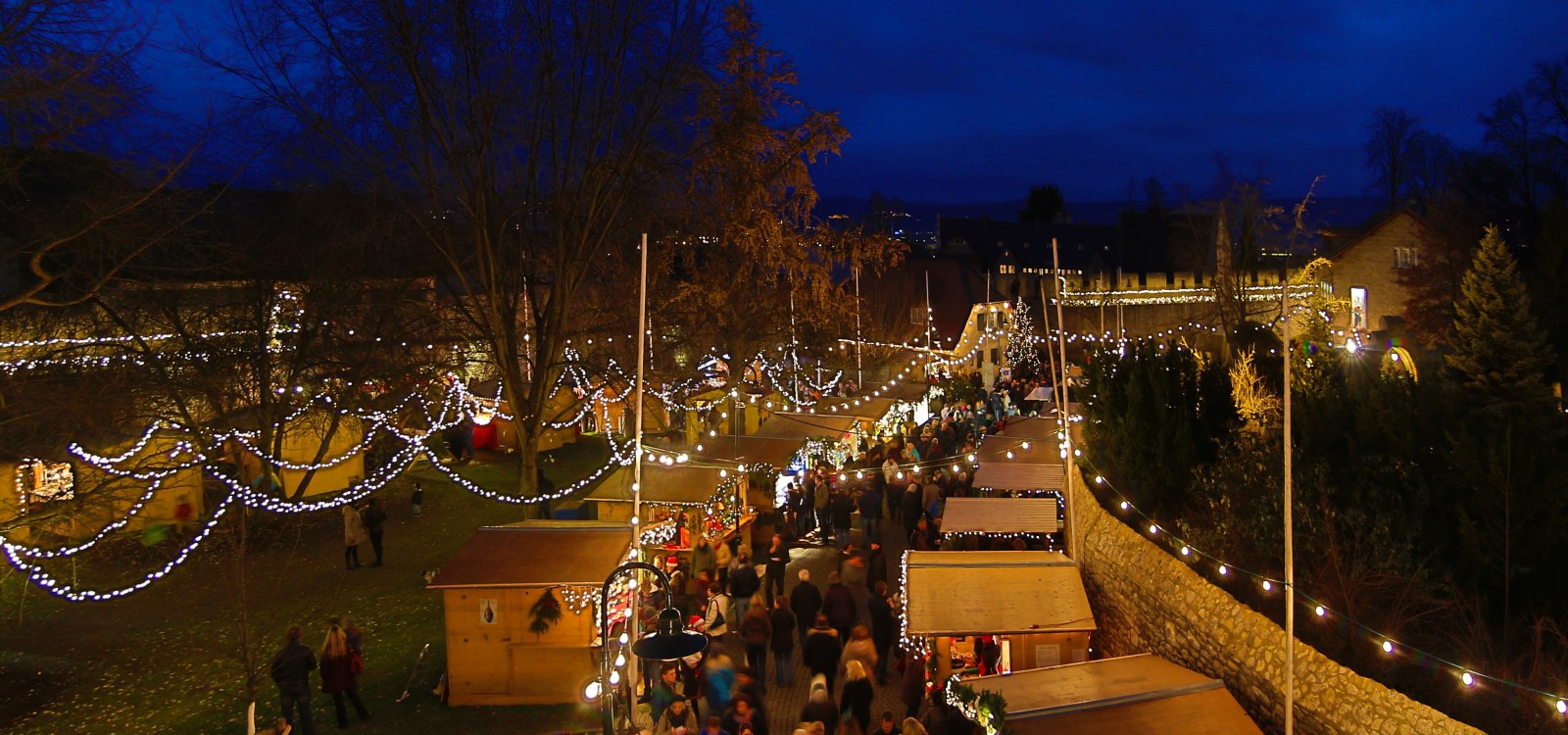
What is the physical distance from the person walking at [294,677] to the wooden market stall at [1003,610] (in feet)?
18.2

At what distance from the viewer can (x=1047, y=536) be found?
15.1 metres

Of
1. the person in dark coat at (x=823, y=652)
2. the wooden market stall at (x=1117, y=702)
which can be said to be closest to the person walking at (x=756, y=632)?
the person in dark coat at (x=823, y=652)

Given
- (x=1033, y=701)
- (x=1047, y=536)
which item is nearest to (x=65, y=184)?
(x=1033, y=701)

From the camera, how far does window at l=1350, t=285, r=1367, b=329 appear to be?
102 ft

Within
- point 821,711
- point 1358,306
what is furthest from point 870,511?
point 1358,306

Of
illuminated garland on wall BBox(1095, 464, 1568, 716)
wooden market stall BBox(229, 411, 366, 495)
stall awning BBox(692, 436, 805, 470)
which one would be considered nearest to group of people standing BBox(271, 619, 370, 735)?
stall awning BBox(692, 436, 805, 470)

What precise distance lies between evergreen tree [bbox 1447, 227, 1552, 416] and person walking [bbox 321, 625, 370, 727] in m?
10.8

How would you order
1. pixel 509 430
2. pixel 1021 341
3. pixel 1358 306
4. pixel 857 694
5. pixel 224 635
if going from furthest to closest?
pixel 1021 341 < pixel 1358 306 < pixel 509 430 < pixel 224 635 < pixel 857 694

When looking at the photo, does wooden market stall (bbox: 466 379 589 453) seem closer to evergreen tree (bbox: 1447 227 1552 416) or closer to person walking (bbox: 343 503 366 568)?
person walking (bbox: 343 503 366 568)

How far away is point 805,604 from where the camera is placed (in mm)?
11016

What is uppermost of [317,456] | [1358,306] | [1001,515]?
[1358,306]

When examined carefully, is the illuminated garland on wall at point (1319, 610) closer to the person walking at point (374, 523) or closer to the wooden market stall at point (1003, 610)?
the wooden market stall at point (1003, 610)

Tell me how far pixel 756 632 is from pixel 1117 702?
3720mm

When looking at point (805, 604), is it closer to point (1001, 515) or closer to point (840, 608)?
point (840, 608)
